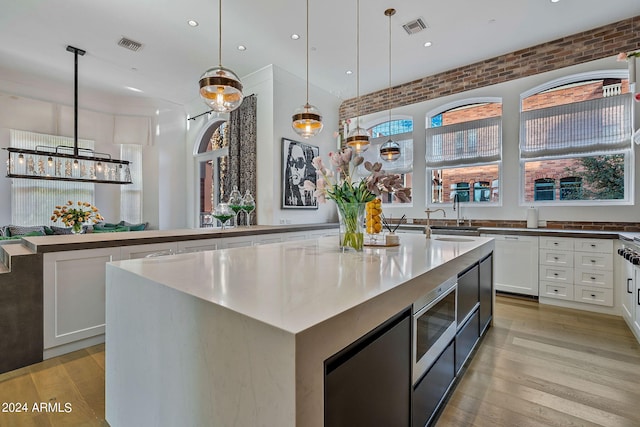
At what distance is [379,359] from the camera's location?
0.99 meters

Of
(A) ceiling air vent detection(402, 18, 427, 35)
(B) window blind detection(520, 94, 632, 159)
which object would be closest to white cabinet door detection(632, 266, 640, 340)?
(B) window blind detection(520, 94, 632, 159)

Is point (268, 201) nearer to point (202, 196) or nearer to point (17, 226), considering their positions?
point (202, 196)

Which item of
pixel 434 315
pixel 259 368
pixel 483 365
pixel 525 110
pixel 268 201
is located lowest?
pixel 483 365

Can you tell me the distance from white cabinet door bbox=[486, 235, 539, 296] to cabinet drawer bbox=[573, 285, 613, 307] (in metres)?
0.40

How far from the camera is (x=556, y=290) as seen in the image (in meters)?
3.58

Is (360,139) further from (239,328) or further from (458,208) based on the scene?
(239,328)

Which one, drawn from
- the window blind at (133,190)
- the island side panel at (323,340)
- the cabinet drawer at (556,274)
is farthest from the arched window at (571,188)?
the window blind at (133,190)

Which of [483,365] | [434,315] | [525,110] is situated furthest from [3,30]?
[525,110]

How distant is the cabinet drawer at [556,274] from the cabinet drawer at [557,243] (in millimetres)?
241

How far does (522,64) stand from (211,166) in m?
5.83

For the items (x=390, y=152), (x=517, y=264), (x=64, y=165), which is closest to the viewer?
(x=517, y=264)

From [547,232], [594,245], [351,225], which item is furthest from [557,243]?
[351,225]

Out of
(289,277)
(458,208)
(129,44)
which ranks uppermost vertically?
(129,44)

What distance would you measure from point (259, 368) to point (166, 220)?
6.71m
